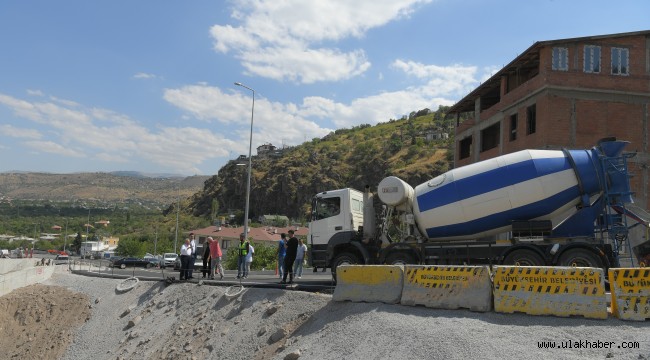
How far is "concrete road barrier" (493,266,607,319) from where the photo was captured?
854cm

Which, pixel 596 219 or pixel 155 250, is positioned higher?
pixel 596 219

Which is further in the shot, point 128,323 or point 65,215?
point 65,215

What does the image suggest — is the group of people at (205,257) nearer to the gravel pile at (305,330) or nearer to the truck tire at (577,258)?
the gravel pile at (305,330)

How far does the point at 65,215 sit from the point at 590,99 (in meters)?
156

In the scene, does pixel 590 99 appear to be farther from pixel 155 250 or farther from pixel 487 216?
pixel 155 250

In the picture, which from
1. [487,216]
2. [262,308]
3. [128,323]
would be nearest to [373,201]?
[487,216]

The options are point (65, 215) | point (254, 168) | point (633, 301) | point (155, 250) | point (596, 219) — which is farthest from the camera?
point (65, 215)

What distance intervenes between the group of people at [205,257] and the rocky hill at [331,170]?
5676cm

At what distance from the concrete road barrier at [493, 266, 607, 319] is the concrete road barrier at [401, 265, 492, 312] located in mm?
262

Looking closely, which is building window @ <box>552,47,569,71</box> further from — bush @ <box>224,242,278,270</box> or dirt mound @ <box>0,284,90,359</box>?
dirt mound @ <box>0,284,90,359</box>

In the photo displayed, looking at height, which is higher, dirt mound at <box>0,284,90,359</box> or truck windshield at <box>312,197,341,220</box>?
truck windshield at <box>312,197,341,220</box>

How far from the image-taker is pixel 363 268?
11.1m

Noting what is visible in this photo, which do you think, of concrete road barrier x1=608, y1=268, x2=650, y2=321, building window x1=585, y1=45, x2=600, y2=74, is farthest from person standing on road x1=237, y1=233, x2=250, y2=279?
building window x1=585, y1=45, x2=600, y2=74

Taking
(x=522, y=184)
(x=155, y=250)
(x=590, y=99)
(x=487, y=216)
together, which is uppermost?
(x=590, y=99)
